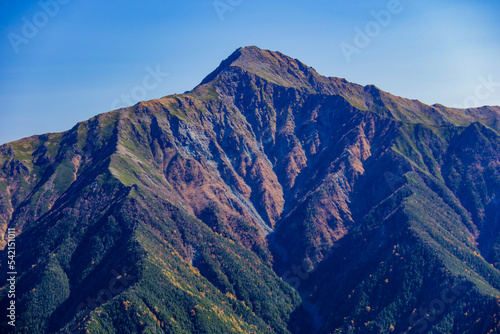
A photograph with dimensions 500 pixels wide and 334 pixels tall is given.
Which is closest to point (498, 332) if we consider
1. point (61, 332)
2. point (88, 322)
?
point (88, 322)

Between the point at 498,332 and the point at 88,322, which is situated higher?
the point at 498,332

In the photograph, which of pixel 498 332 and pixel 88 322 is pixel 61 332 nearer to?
pixel 88 322

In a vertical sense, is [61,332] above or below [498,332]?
below
